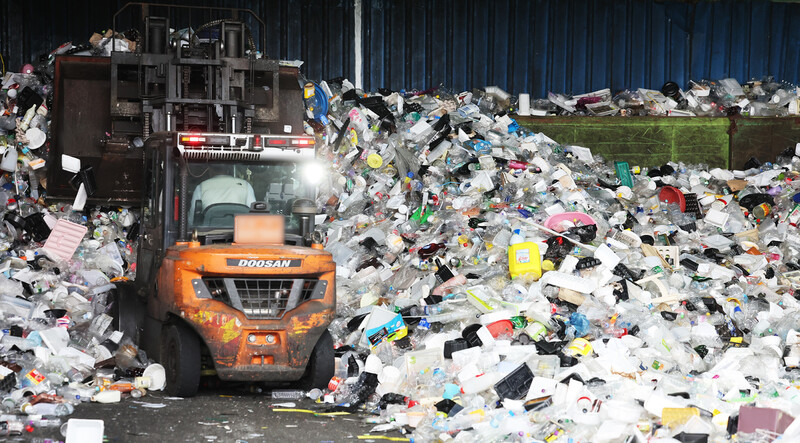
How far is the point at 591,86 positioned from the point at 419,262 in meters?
5.64

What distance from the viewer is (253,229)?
6535 mm

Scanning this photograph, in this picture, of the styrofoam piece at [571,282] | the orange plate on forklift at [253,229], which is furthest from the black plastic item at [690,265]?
the orange plate on forklift at [253,229]

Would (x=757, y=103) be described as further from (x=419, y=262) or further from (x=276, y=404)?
(x=276, y=404)

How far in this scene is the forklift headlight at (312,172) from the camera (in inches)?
264

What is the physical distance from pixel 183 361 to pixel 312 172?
5.13 ft

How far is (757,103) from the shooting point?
12992 mm

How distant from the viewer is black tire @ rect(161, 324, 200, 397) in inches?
249

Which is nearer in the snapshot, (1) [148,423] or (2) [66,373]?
(1) [148,423]

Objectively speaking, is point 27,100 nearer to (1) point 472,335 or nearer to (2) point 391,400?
(1) point 472,335

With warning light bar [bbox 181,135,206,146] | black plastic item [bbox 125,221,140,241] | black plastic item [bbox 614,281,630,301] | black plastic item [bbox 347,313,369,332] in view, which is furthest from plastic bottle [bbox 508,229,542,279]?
black plastic item [bbox 125,221,140,241]

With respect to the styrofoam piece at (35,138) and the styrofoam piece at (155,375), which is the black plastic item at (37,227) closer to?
the styrofoam piece at (35,138)

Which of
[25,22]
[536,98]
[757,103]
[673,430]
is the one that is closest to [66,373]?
[673,430]

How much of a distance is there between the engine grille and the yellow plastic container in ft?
7.80

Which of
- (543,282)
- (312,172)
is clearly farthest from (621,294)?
(312,172)
